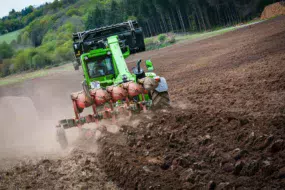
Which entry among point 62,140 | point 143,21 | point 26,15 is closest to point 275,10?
point 143,21

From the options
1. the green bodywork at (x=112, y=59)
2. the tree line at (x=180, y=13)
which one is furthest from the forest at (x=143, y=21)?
the green bodywork at (x=112, y=59)

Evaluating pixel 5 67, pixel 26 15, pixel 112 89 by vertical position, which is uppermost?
pixel 26 15

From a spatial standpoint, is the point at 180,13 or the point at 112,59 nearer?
the point at 112,59

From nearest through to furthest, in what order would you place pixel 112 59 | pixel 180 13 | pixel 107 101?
pixel 107 101 → pixel 112 59 → pixel 180 13

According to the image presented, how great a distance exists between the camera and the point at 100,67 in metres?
13.2

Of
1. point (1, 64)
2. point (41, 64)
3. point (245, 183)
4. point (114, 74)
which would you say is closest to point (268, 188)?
point (245, 183)

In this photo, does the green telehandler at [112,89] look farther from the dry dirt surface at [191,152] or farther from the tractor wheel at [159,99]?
the dry dirt surface at [191,152]

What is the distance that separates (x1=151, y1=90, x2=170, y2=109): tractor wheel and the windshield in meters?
1.80

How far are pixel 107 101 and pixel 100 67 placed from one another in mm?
2062

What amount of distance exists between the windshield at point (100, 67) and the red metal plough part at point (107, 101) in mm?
1681

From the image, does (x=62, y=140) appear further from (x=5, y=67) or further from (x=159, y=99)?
(x=5, y=67)

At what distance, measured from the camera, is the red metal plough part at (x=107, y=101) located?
1116 cm

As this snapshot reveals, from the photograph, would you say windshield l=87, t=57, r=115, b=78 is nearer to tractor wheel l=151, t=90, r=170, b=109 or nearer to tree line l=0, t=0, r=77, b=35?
tractor wheel l=151, t=90, r=170, b=109

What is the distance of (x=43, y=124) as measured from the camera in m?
16.0
